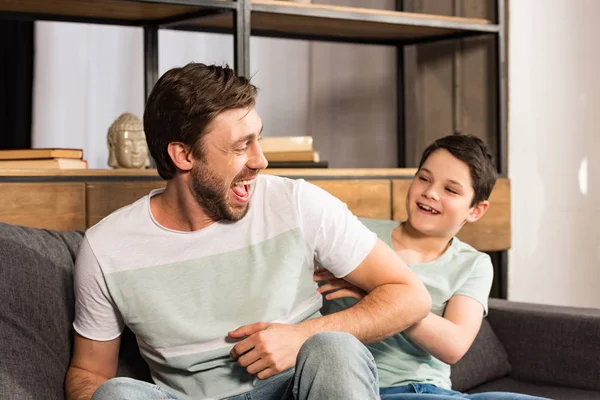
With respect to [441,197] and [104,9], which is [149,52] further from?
[441,197]

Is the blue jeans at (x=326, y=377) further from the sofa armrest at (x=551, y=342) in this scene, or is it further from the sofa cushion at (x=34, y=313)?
the sofa armrest at (x=551, y=342)

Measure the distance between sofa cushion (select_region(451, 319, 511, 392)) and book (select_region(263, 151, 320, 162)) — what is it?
68cm

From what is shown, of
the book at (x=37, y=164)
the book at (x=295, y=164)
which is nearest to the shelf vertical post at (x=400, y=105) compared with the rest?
the book at (x=295, y=164)

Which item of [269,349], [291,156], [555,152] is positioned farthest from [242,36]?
[555,152]

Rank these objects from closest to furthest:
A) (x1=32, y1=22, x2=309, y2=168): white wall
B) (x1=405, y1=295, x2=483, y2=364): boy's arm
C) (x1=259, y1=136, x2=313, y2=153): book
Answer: (x1=405, y1=295, x2=483, y2=364): boy's arm → (x1=259, y1=136, x2=313, y2=153): book → (x1=32, y1=22, x2=309, y2=168): white wall

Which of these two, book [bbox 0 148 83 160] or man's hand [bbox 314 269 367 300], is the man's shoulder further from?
book [bbox 0 148 83 160]

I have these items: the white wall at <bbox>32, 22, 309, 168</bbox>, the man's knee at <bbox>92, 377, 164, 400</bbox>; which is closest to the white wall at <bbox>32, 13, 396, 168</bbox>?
the white wall at <bbox>32, 22, 309, 168</bbox>

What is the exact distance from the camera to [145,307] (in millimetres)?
1609

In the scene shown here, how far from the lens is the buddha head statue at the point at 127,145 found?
7.90 feet

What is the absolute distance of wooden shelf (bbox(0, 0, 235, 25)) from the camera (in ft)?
8.07

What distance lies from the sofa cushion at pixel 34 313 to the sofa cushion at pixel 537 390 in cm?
112

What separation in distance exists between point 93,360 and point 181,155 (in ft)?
1.37

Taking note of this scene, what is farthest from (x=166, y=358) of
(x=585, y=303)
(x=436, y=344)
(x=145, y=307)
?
(x=585, y=303)

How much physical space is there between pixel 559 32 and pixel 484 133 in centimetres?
47
